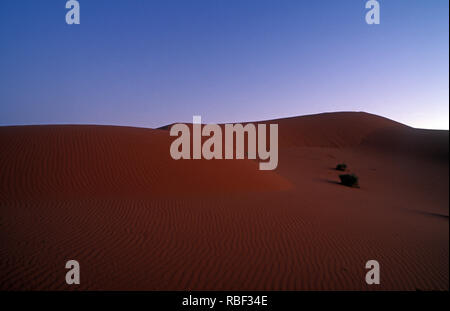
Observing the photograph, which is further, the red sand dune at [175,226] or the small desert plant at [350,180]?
the small desert plant at [350,180]

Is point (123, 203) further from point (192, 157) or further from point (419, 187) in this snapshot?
point (419, 187)

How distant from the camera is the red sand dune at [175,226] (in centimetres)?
498

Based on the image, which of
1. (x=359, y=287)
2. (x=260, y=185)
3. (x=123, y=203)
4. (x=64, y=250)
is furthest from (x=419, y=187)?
(x=64, y=250)

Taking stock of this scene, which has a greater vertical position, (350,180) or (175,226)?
(350,180)

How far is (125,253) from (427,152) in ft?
136

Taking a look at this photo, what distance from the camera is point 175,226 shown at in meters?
7.43

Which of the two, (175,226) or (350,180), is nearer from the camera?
(175,226)

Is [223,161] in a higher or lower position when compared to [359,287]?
higher

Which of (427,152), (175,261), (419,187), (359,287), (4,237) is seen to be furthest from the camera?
(427,152)

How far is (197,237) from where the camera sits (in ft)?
22.1

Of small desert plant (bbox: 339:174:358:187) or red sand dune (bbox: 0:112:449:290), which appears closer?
red sand dune (bbox: 0:112:449:290)

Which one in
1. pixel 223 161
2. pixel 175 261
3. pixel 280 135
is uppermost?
pixel 280 135

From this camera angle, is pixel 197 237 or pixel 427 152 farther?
pixel 427 152

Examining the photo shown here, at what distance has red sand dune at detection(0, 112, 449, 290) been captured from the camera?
16.3ft
